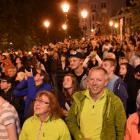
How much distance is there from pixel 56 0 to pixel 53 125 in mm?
39796

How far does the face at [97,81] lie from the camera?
600 centimetres

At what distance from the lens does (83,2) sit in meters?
134

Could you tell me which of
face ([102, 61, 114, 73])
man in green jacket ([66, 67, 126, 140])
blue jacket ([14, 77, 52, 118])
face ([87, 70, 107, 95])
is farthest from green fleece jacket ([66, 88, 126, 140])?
blue jacket ([14, 77, 52, 118])

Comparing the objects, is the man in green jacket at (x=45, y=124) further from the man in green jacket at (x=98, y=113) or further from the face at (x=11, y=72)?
the face at (x=11, y=72)

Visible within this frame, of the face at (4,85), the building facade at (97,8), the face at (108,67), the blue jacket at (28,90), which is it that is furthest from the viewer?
the building facade at (97,8)

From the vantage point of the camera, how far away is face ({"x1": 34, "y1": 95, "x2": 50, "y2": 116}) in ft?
19.7

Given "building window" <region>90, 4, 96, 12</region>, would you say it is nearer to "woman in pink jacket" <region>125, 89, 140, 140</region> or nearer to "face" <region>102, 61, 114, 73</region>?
"face" <region>102, 61, 114, 73</region>

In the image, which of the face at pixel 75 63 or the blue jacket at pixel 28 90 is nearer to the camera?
the blue jacket at pixel 28 90

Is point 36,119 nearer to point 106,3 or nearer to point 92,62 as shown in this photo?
point 92,62

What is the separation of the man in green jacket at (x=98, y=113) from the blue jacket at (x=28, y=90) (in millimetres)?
2140

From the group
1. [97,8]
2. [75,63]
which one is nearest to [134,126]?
[75,63]

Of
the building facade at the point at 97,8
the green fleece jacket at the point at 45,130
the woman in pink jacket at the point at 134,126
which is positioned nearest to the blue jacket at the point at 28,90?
the green fleece jacket at the point at 45,130

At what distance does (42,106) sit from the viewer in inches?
237

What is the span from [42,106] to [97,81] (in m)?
0.73
